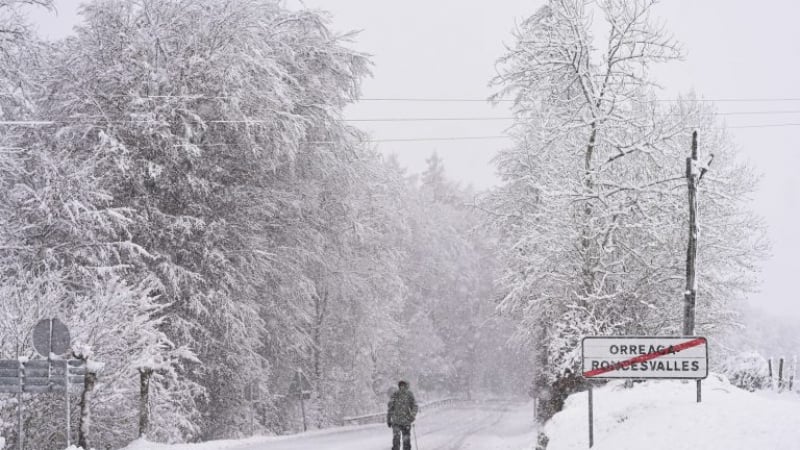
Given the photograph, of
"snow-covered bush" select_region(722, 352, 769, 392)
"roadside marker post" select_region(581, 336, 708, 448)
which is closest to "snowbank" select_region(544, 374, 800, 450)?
"roadside marker post" select_region(581, 336, 708, 448)

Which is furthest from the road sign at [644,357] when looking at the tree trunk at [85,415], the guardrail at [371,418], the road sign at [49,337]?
the guardrail at [371,418]

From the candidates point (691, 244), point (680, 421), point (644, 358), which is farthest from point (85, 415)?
point (691, 244)

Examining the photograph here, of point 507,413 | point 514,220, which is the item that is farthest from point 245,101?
point 507,413

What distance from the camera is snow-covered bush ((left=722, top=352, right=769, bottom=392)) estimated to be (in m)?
29.9

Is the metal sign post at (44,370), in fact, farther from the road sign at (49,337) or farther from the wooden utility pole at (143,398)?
the wooden utility pole at (143,398)

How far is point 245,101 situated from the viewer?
83.8ft

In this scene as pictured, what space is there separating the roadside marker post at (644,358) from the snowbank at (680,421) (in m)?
0.62

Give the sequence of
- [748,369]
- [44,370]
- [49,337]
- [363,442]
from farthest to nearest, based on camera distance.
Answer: [748,369] → [363,442] → [44,370] → [49,337]

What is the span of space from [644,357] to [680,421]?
41.6 inches

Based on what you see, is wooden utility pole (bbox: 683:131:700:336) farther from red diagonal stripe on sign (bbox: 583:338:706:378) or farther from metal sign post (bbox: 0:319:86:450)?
metal sign post (bbox: 0:319:86:450)

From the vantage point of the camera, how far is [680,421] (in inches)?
472

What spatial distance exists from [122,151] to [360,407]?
25512 millimetres

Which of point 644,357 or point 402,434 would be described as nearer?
point 644,357

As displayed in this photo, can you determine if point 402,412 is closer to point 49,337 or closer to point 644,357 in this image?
point 644,357
